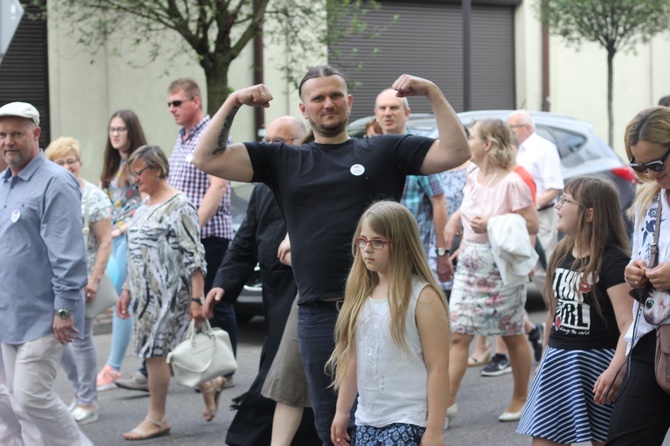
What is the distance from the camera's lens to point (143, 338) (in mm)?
6941

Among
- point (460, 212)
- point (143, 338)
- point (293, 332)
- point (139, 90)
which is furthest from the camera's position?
point (139, 90)

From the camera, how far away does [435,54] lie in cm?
2108

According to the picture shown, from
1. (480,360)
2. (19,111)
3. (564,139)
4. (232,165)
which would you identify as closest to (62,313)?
(19,111)

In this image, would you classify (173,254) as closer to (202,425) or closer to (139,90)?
(202,425)

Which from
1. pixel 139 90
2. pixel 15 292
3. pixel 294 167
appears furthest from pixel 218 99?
pixel 294 167

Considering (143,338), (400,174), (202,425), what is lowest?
(202,425)

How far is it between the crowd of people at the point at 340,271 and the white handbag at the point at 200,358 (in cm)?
12

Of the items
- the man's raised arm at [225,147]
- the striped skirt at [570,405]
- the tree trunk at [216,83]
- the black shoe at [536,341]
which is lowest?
the black shoe at [536,341]

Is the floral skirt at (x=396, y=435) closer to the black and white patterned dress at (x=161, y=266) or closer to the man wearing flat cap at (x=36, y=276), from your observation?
the man wearing flat cap at (x=36, y=276)

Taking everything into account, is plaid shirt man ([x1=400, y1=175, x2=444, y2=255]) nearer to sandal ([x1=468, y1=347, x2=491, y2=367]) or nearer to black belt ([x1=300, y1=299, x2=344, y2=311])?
sandal ([x1=468, y1=347, x2=491, y2=367])

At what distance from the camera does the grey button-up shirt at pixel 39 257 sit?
5.61 meters

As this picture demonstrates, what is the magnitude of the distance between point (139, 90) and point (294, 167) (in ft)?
42.2

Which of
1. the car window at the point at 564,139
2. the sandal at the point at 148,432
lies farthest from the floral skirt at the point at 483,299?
the car window at the point at 564,139

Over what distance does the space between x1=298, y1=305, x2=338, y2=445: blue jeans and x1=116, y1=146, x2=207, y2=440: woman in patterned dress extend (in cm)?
229
